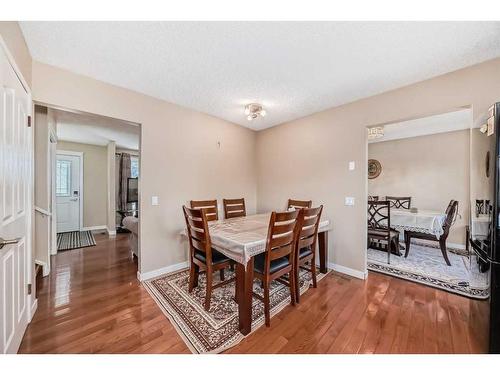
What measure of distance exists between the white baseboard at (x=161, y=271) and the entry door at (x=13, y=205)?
3.28ft

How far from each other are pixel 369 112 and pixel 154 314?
10.8 ft

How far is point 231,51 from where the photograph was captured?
170 cm

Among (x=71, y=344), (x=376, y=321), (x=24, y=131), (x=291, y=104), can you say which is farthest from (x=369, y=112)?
(x=71, y=344)

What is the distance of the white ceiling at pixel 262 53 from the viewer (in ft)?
4.77

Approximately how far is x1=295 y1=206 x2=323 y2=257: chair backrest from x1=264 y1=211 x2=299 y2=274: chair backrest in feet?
0.23

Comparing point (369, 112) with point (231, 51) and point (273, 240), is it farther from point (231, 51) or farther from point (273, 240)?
point (273, 240)

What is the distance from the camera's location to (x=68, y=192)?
5.04 m

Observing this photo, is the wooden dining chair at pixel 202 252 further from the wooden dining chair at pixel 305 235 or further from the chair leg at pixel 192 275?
the wooden dining chair at pixel 305 235

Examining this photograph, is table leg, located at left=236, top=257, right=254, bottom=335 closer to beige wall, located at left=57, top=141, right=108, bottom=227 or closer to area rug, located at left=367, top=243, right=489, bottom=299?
area rug, located at left=367, top=243, right=489, bottom=299

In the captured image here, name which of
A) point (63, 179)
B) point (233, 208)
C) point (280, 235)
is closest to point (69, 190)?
point (63, 179)

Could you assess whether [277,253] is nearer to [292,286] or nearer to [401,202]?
[292,286]
